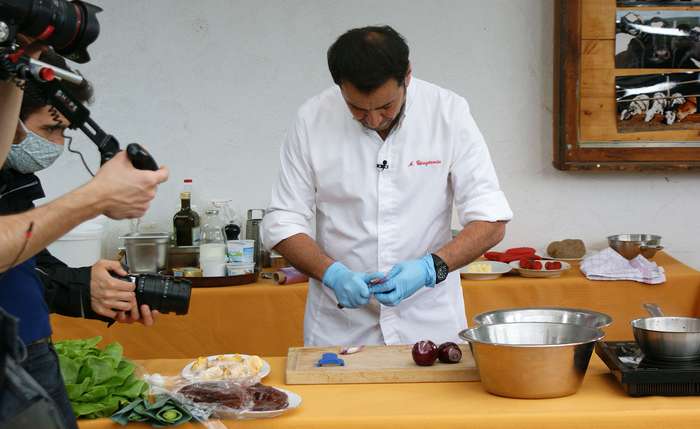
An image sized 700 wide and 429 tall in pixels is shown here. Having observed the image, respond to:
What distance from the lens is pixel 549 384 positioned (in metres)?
2.01

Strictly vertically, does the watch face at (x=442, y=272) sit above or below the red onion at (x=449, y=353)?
above

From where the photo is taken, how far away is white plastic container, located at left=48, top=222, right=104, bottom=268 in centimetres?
370

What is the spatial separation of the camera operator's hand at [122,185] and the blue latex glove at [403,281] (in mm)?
1005

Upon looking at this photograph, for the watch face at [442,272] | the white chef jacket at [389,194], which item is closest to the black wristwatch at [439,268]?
the watch face at [442,272]

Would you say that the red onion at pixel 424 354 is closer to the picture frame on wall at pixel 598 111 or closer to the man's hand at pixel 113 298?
the man's hand at pixel 113 298

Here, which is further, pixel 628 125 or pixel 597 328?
pixel 628 125

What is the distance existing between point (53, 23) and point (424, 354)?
1.18 meters

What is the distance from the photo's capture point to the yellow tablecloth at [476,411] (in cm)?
192

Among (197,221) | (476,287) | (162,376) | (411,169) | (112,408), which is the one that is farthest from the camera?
(197,221)

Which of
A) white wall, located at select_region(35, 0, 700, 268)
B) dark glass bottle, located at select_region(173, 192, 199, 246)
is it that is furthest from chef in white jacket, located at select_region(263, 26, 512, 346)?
white wall, located at select_region(35, 0, 700, 268)

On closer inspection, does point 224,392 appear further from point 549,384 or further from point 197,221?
point 197,221

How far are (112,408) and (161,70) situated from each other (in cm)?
245

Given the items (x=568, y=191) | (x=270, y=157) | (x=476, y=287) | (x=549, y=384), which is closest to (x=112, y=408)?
(x=549, y=384)

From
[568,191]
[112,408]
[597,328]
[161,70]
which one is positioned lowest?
[112,408]
